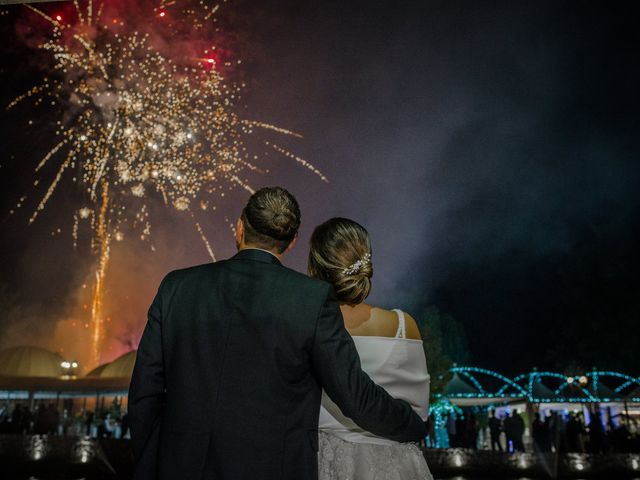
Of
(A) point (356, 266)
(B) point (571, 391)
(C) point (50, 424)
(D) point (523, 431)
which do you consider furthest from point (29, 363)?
(B) point (571, 391)

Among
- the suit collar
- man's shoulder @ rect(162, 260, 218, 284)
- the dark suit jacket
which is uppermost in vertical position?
the suit collar

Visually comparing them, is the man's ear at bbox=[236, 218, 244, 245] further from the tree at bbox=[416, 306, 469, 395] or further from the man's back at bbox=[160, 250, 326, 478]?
the tree at bbox=[416, 306, 469, 395]

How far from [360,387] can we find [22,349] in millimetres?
21541

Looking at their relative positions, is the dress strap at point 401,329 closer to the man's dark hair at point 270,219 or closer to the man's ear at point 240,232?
the man's dark hair at point 270,219

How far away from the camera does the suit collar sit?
215 cm

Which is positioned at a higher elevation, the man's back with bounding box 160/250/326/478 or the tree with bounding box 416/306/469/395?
the tree with bounding box 416/306/469/395

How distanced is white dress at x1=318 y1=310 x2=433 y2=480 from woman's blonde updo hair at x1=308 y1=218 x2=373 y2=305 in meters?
0.20

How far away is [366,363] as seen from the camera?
2.42m

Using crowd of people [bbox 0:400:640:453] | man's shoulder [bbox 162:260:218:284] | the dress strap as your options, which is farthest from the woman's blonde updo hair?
crowd of people [bbox 0:400:640:453]

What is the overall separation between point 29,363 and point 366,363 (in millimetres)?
20579

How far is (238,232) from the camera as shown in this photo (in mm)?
2299

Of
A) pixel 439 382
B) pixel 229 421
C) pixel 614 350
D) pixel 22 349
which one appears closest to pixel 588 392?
pixel 614 350

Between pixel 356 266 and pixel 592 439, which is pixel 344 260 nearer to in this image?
pixel 356 266

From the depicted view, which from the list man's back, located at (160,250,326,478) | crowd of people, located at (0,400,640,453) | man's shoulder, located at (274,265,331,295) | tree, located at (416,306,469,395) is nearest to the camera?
man's back, located at (160,250,326,478)
